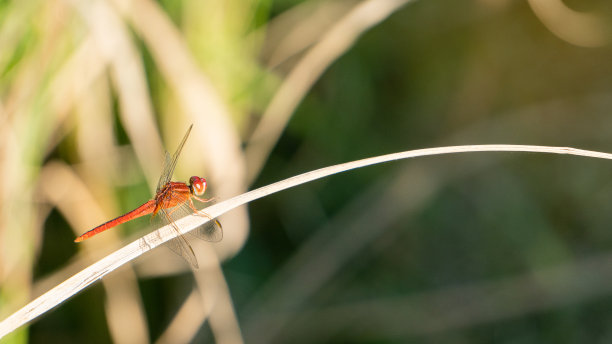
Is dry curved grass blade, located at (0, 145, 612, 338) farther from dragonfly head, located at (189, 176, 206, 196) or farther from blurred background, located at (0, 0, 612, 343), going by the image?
blurred background, located at (0, 0, 612, 343)

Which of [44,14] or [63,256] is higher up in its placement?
[44,14]

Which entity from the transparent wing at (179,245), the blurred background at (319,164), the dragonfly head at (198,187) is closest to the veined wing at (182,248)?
the transparent wing at (179,245)

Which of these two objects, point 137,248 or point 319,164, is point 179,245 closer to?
point 137,248

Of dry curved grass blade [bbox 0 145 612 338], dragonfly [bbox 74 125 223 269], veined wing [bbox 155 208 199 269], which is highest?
dragonfly [bbox 74 125 223 269]

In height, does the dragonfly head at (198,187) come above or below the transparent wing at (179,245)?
above

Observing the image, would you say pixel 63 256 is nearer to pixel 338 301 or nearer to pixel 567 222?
pixel 338 301

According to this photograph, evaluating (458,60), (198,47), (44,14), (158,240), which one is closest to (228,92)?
(198,47)

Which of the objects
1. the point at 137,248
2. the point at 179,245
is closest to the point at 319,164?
the point at 179,245

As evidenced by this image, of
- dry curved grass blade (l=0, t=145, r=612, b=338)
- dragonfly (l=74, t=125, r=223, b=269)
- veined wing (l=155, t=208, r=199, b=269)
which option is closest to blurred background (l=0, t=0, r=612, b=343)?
dragonfly (l=74, t=125, r=223, b=269)

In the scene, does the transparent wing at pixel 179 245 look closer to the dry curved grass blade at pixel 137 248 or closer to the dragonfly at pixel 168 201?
the dragonfly at pixel 168 201
